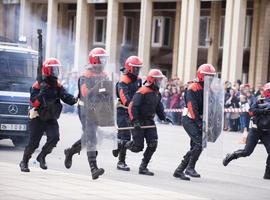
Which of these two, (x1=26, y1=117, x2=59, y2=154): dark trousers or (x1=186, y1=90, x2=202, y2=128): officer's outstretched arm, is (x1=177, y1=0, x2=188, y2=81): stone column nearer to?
(x1=186, y1=90, x2=202, y2=128): officer's outstretched arm

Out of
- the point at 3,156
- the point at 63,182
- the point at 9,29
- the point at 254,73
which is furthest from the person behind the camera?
the point at 9,29

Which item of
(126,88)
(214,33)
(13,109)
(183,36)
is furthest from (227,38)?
(126,88)

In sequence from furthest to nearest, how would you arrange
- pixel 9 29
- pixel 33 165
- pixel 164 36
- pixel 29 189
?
1. pixel 164 36
2. pixel 9 29
3. pixel 33 165
4. pixel 29 189

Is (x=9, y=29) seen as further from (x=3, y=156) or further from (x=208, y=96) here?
(x=208, y=96)

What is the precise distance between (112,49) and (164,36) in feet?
21.2

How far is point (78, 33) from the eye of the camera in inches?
1784

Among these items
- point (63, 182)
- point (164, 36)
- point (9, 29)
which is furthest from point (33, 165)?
point (164, 36)

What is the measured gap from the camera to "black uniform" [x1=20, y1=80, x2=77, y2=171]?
13711 millimetres

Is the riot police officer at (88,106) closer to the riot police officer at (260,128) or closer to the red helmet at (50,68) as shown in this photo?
the red helmet at (50,68)

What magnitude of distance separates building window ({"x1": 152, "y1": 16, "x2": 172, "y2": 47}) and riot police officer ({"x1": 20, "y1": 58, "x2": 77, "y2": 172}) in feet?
114

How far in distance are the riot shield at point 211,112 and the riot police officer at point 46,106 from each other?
2.17 meters

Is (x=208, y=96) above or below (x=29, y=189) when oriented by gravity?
above

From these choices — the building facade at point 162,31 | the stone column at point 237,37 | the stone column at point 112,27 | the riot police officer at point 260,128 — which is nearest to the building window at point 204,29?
the building facade at point 162,31

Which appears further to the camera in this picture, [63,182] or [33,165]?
[33,165]
